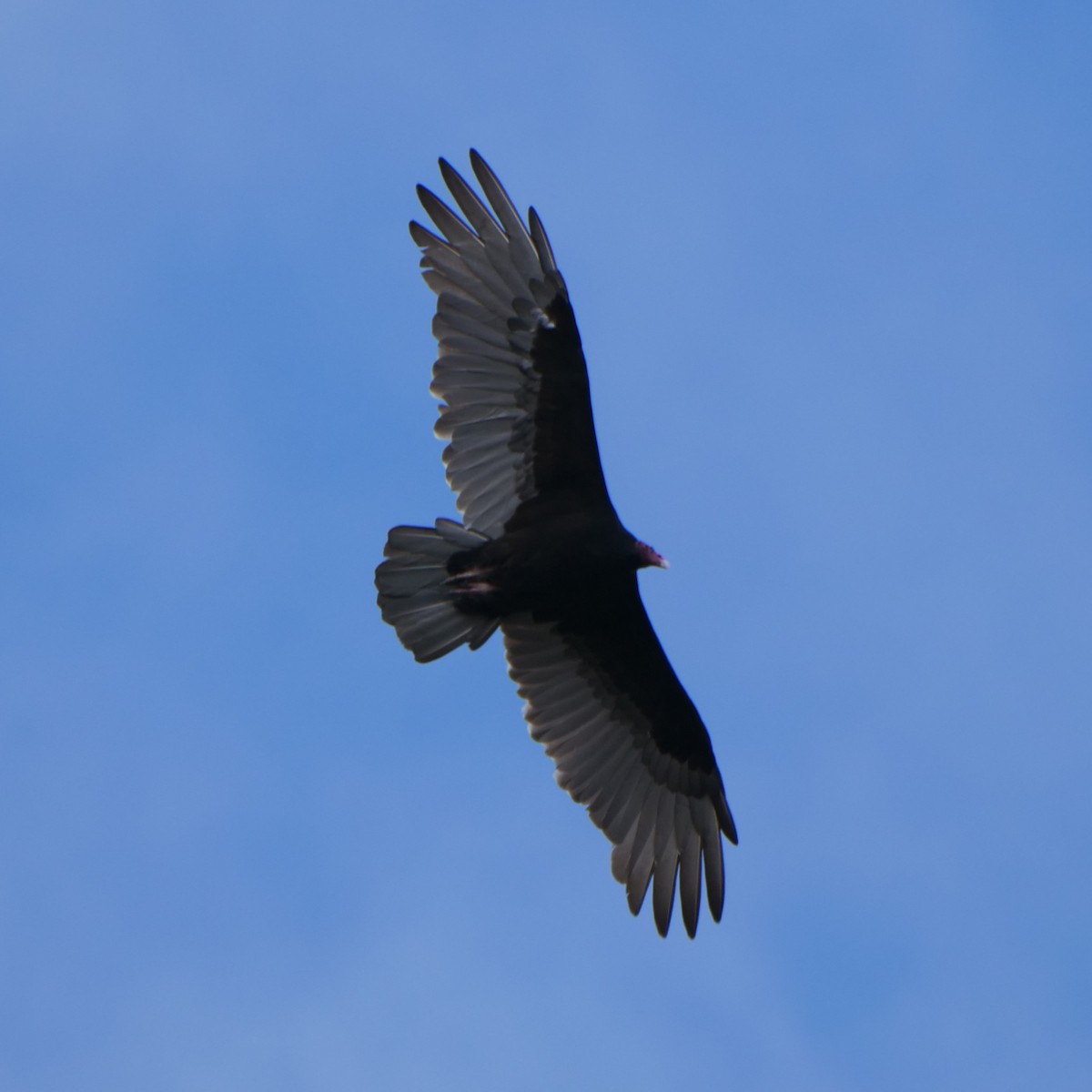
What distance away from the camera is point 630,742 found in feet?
33.3

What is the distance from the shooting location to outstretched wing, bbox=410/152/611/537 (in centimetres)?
952

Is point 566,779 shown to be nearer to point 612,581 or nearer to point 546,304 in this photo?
point 612,581

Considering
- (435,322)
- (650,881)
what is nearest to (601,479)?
(435,322)

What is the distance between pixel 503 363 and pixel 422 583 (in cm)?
113

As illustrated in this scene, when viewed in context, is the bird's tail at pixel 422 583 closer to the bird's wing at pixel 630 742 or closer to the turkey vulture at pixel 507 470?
the turkey vulture at pixel 507 470

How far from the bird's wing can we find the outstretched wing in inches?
27.3

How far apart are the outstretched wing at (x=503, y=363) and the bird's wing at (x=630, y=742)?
0.69 meters

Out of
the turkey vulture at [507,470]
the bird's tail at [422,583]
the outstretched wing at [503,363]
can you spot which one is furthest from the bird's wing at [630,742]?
the outstretched wing at [503,363]

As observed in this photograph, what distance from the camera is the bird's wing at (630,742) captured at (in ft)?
32.5

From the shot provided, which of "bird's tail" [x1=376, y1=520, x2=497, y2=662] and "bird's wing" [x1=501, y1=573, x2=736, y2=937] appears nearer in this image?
"bird's tail" [x1=376, y1=520, x2=497, y2=662]

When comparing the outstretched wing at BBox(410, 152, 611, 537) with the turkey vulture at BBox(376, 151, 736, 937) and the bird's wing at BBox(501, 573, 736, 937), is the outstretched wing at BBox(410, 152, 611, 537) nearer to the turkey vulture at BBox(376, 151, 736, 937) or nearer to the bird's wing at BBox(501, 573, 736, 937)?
the turkey vulture at BBox(376, 151, 736, 937)

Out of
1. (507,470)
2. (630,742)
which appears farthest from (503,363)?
(630,742)

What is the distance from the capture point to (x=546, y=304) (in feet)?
31.4

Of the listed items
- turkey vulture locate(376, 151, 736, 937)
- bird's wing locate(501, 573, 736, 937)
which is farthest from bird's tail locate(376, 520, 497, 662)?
bird's wing locate(501, 573, 736, 937)
